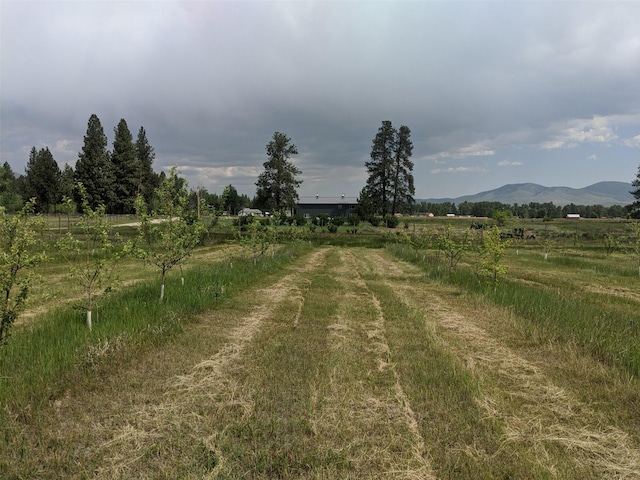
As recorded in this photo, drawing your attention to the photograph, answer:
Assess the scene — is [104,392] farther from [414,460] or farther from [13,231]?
[414,460]

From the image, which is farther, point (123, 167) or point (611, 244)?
point (123, 167)

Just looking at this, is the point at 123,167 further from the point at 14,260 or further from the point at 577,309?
the point at 577,309

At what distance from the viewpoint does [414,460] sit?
2.79 meters

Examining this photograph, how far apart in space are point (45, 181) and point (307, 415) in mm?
79687

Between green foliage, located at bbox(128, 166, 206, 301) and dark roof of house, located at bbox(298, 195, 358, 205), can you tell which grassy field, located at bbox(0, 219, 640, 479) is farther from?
dark roof of house, located at bbox(298, 195, 358, 205)

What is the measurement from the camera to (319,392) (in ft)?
12.7

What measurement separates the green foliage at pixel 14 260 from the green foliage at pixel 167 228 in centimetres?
296

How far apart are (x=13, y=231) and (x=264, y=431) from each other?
4.06m

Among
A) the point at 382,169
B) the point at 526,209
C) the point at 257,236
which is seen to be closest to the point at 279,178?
the point at 382,169

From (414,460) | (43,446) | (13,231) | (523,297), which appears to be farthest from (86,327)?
(523,297)

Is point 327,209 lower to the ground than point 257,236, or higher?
higher

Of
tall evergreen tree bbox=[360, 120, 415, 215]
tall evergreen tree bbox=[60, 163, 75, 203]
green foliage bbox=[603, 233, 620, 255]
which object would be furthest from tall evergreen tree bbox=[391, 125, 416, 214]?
tall evergreen tree bbox=[60, 163, 75, 203]

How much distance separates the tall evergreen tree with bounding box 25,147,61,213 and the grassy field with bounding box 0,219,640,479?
7212 centimetres

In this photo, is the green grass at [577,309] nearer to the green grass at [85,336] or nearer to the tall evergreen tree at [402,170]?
the green grass at [85,336]
